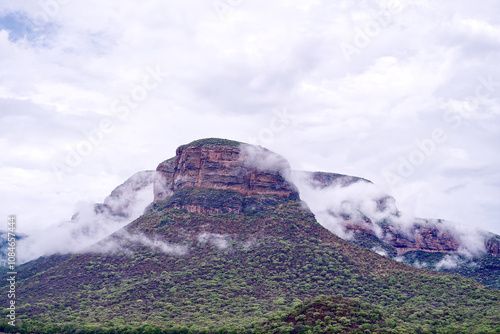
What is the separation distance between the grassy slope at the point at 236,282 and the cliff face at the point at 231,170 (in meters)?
6.10

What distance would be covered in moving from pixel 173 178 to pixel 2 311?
211 ft

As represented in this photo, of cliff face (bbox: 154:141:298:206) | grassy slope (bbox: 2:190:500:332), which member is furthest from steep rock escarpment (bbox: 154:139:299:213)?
grassy slope (bbox: 2:190:500:332)

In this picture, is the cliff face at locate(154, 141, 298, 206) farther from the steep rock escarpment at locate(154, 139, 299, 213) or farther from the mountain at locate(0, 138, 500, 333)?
the mountain at locate(0, 138, 500, 333)

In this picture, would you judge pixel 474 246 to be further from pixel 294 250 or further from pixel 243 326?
pixel 243 326

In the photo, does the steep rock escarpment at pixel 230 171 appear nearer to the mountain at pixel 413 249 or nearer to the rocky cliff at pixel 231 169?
the rocky cliff at pixel 231 169

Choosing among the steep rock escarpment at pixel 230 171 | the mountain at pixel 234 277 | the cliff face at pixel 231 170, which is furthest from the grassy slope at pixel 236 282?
the cliff face at pixel 231 170

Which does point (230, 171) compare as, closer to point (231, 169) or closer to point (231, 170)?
point (231, 170)

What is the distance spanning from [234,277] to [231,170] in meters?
38.0

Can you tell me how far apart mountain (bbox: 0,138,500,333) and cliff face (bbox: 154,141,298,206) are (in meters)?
0.30

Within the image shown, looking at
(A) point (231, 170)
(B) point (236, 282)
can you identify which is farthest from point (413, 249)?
(B) point (236, 282)

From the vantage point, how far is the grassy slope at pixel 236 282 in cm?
8900

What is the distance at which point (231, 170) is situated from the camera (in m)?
138

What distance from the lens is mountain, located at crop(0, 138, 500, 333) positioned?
275 feet

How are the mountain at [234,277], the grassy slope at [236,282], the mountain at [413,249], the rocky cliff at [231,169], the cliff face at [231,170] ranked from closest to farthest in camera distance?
the mountain at [234,277]
the grassy slope at [236,282]
the cliff face at [231,170]
the rocky cliff at [231,169]
the mountain at [413,249]
